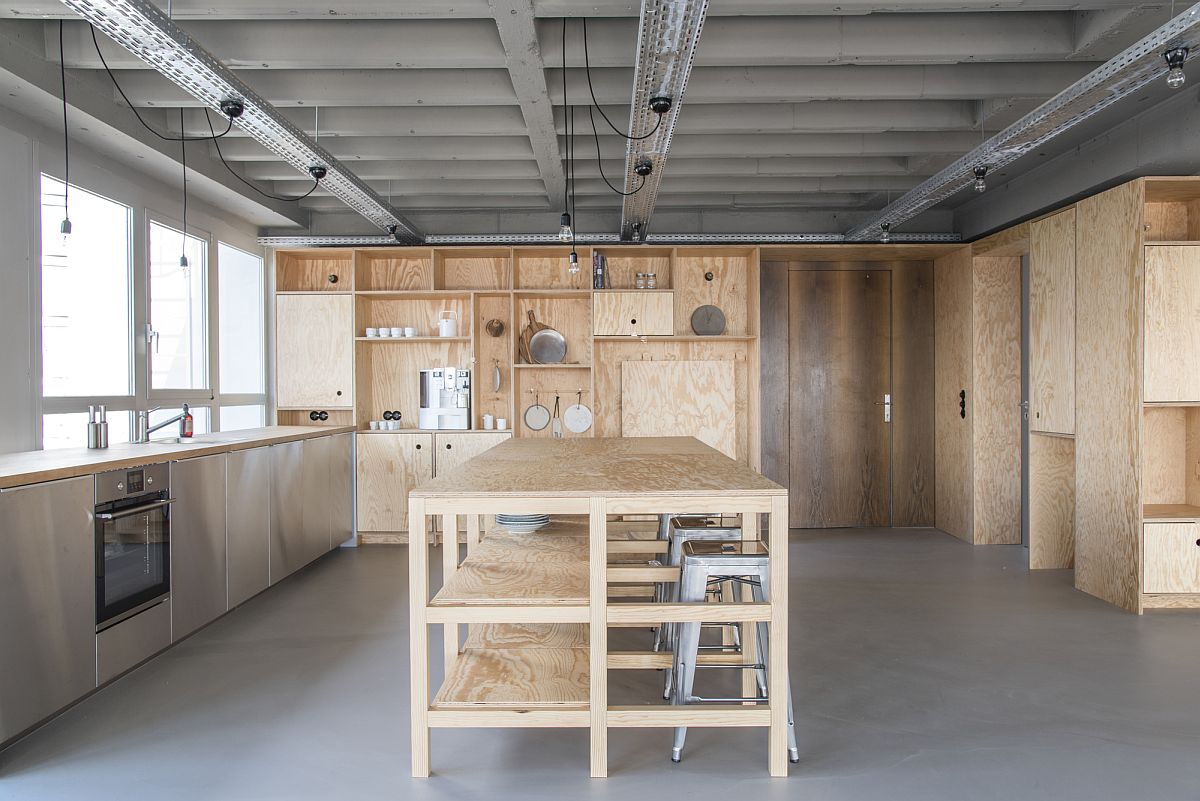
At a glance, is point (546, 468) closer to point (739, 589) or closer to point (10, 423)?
point (739, 589)

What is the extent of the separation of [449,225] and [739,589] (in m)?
4.67

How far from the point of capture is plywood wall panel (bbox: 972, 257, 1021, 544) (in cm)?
599

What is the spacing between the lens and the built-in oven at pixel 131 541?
3.00 meters

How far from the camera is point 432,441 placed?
6.18 meters

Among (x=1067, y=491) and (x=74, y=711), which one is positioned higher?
(x=1067, y=491)

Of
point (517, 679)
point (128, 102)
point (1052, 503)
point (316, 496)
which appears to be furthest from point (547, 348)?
point (517, 679)

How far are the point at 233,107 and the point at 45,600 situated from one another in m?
2.06

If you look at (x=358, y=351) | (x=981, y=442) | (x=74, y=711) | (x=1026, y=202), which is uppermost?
(x=1026, y=202)

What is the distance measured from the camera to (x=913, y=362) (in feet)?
21.9

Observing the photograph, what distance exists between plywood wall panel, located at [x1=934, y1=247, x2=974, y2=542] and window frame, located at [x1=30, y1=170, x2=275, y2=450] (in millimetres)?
5681

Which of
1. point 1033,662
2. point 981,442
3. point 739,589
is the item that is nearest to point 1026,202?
point 981,442

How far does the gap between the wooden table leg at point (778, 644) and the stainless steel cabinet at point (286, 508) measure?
3.33m

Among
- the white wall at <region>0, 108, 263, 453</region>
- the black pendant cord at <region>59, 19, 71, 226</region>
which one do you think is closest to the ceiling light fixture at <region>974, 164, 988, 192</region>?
the black pendant cord at <region>59, 19, 71, 226</region>

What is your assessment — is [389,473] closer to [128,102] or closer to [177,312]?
[177,312]
